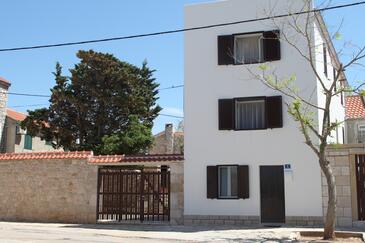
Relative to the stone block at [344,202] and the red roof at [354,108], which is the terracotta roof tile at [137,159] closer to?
the stone block at [344,202]

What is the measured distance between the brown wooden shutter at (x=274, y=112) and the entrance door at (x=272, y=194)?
1.59 metres

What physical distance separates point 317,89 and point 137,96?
58.9ft

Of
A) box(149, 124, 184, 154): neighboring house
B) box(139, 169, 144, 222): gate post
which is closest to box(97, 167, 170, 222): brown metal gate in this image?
box(139, 169, 144, 222): gate post

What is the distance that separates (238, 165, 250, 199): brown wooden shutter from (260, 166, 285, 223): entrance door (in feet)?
1.69

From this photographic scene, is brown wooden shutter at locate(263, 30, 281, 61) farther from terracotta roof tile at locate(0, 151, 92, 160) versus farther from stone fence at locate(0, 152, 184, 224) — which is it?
terracotta roof tile at locate(0, 151, 92, 160)

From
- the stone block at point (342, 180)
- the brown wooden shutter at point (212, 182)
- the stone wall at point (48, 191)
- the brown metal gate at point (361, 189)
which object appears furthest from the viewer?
the stone wall at point (48, 191)

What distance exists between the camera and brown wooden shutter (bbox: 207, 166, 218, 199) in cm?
1838

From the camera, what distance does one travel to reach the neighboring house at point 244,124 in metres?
17.9

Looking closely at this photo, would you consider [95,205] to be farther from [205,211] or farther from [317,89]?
[317,89]

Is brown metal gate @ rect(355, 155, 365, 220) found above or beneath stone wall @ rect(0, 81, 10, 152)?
beneath

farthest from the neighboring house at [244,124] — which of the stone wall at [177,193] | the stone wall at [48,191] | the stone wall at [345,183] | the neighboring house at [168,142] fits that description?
the neighboring house at [168,142]

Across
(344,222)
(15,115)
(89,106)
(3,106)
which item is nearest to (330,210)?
(344,222)

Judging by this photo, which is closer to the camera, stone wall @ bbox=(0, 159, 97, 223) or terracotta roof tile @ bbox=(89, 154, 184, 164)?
terracotta roof tile @ bbox=(89, 154, 184, 164)

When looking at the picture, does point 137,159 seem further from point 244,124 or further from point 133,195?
point 244,124
